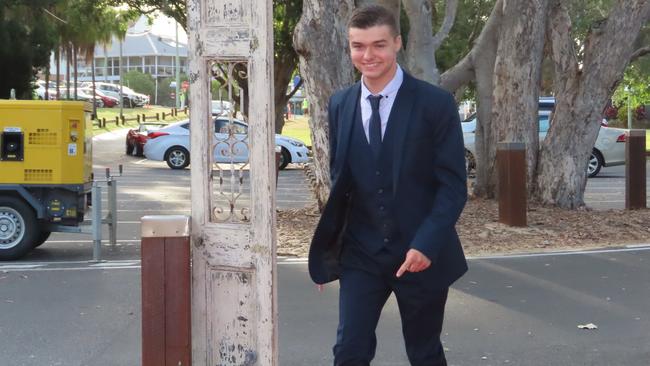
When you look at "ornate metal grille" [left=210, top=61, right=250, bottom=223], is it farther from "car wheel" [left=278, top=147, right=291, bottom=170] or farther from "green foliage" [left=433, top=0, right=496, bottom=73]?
"green foliage" [left=433, top=0, right=496, bottom=73]

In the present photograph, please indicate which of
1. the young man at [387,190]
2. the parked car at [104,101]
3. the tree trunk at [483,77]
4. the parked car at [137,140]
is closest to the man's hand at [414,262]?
the young man at [387,190]

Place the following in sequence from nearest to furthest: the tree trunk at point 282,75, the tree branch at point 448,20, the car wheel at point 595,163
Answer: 1. the tree branch at point 448,20
2. the car wheel at point 595,163
3. the tree trunk at point 282,75

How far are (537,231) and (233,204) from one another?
7.70m

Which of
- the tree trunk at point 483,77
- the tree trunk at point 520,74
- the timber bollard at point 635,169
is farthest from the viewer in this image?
the tree trunk at point 483,77

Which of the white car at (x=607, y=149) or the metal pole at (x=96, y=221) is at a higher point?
the white car at (x=607, y=149)

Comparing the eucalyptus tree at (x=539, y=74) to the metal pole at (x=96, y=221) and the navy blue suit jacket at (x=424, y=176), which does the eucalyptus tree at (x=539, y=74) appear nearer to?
the metal pole at (x=96, y=221)

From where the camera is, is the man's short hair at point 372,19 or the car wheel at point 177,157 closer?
the man's short hair at point 372,19

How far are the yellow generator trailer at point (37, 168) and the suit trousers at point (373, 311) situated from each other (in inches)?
275

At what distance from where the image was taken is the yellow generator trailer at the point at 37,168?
→ 34.1 feet

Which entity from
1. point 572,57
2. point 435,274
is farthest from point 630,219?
point 435,274

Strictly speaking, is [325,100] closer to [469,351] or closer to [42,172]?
[42,172]

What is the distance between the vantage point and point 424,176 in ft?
13.3

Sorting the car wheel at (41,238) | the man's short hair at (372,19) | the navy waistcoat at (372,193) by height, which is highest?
the man's short hair at (372,19)

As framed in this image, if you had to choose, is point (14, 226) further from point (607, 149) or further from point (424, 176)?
point (607, 149)
